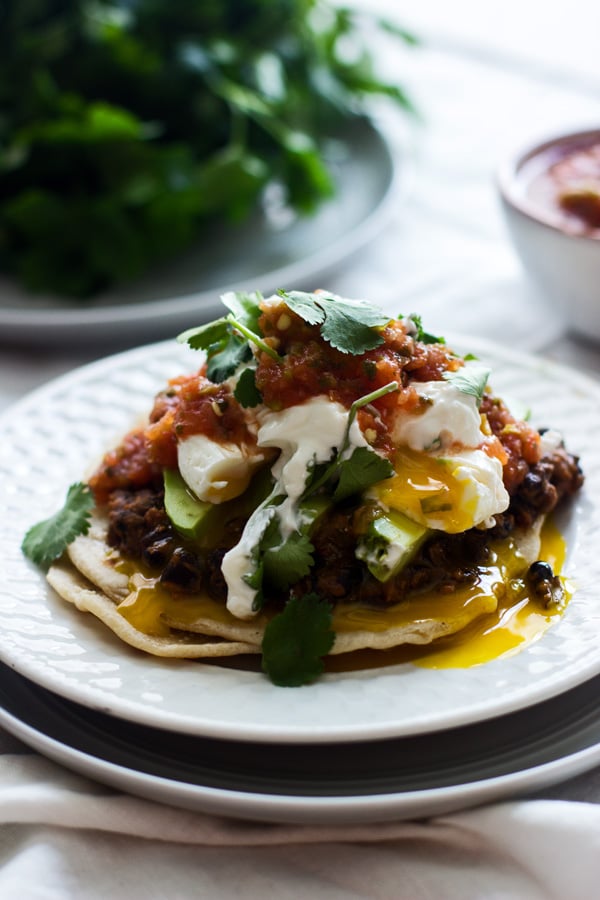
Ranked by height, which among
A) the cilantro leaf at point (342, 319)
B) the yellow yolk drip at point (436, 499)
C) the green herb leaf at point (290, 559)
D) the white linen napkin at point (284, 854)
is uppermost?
the cilantro leaf at point (342, 319)

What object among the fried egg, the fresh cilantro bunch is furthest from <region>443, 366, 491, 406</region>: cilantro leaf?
the fresh cilantro bunch

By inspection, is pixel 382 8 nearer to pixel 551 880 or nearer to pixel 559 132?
pixel 559 132

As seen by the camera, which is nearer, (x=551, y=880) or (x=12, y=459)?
(x=551, y=880)

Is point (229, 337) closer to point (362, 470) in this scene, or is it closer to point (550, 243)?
point (362, 470)

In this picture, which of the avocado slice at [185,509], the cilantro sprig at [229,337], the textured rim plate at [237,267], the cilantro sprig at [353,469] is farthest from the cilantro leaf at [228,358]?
→ the textured rim plate at [237,267]

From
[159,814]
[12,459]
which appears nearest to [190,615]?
[159,814]

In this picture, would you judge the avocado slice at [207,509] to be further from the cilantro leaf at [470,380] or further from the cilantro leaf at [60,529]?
the cilantro leaf at [470,380]

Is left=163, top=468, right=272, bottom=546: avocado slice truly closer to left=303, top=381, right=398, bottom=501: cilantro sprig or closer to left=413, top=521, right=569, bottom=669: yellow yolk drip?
left=303, top=381, right=398, bottom=501: cilantro sprig
